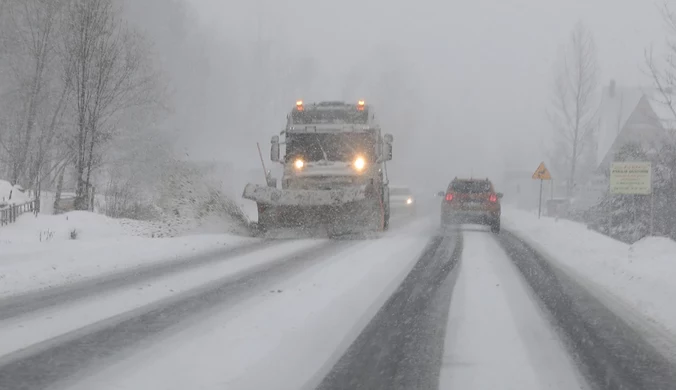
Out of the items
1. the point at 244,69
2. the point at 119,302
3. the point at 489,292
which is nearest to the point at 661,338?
the point at 489,292

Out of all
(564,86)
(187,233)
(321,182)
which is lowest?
(187,233)

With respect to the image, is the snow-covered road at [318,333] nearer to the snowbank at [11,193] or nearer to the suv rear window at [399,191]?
the snowbank at [11,193]

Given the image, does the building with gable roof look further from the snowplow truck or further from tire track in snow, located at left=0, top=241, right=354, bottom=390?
tire track in snow, located at left=0, top=241, right=354, bottom=390

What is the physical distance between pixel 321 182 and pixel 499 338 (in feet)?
38.2

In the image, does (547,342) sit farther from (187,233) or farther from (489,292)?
(187,233)

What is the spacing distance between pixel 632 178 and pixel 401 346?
1469 centimetres

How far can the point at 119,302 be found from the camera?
7.37m

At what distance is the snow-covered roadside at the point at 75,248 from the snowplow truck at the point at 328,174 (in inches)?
53.9

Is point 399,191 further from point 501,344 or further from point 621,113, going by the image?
point 621,113

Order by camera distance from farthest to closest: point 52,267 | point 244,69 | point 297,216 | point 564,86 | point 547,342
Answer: point 244,69
point 564,86
point 297,216
point 52,267
point 547,342

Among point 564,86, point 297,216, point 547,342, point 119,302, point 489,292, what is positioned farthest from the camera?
point 564,86

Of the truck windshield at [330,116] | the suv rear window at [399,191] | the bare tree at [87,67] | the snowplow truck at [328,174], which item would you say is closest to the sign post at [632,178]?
the snowplow truck at [328,174]

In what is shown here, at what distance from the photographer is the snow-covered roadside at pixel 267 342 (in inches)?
175

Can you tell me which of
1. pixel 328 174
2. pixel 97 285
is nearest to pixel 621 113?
pixel 328 174
